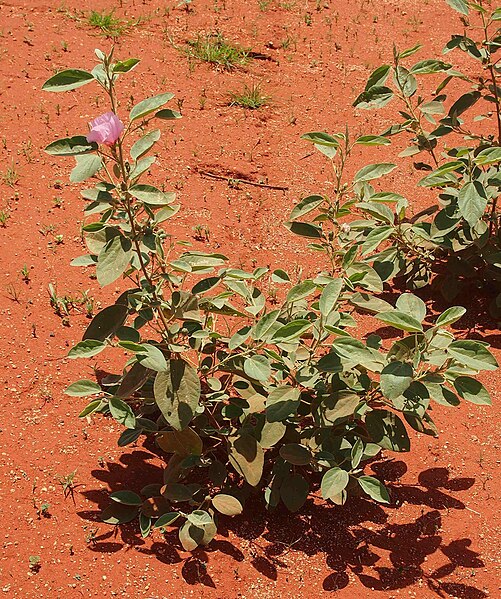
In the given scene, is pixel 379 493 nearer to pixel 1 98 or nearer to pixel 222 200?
pixel 222 200

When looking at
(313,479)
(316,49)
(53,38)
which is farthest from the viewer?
(316,49)

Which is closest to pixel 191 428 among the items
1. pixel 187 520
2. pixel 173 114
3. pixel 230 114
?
pixel 187 520

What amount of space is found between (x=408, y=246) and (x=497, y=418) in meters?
0.93

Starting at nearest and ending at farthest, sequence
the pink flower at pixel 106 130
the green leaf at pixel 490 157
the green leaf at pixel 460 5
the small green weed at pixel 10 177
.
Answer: the pink flower at pixel 106 130
the green leaf at pixel 490 157
the green leaf at pixel 460 5
the small green weed at pixel 10 177

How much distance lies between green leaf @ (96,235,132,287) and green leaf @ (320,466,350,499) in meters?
0.95

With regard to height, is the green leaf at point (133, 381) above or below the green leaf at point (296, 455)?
above

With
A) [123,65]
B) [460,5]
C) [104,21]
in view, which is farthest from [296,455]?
[104,21]

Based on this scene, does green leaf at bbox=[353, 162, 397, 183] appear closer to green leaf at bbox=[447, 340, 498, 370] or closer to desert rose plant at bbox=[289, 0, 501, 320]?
desert rose plant at bbox=[289, 0, 501, 320]

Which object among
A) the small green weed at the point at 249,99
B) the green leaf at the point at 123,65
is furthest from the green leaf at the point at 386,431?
the small green weed at the point at 249,99

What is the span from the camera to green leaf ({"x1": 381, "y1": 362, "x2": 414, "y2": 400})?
245 centimetres

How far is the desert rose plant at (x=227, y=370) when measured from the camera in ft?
8.07

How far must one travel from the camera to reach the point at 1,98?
5.39 metres

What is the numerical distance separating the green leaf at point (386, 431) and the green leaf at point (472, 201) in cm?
109

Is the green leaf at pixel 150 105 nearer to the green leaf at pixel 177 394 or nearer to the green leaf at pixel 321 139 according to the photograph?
the green leaf at pixel 321 139
